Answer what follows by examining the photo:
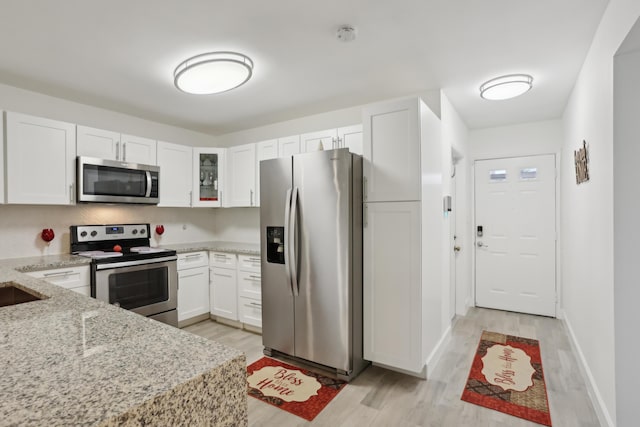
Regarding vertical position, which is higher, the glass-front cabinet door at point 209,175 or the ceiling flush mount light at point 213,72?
the ceiling flush mount light at point 213,72

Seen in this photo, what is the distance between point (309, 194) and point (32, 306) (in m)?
1.92

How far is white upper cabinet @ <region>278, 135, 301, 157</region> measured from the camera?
3.80 metres

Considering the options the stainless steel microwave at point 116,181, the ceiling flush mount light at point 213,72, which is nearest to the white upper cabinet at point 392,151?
the ceiling flush mount light at point 213,72

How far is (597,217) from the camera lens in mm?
2240

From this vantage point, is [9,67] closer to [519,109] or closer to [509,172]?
[519,109]

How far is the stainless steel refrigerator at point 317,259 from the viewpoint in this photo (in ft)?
8.72

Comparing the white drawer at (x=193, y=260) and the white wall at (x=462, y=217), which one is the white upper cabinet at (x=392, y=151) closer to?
the white wall at (x=462, y=217)

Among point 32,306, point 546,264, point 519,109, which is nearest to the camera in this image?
point 32,306

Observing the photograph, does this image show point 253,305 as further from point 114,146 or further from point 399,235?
point 114,146

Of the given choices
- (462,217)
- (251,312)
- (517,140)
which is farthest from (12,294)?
(517,140)

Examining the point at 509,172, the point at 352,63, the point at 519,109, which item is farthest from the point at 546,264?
the point at 352,63

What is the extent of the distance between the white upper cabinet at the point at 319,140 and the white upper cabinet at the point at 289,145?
0.21ft

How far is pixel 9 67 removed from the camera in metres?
2.65

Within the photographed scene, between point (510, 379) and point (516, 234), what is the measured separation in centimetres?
230
